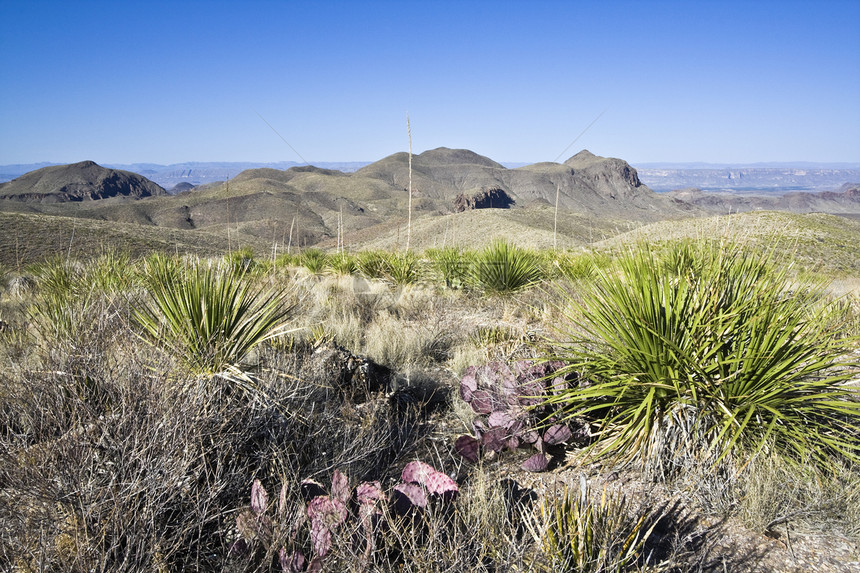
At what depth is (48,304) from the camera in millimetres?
5555

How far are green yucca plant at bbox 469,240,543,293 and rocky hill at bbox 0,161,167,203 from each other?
185614 millimetres

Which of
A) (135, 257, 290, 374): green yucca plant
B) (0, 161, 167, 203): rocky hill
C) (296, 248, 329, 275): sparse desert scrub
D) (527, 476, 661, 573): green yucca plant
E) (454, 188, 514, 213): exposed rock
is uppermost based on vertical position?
(0, 161, 167, 203): rocky hill

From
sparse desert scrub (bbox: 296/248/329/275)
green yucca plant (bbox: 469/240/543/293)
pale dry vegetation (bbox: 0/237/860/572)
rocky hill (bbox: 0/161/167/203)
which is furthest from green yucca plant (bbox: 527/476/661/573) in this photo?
rocky hill (bbox: 0/161/167/203)

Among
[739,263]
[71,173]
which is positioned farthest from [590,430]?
[71,173]

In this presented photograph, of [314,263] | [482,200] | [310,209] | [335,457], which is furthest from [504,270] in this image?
[482,200]

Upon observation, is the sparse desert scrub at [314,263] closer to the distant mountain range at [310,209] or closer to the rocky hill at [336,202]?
the distant mountain range at [310,209]

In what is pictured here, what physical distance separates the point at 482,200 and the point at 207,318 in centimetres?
13925

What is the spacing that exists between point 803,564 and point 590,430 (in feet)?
3.99

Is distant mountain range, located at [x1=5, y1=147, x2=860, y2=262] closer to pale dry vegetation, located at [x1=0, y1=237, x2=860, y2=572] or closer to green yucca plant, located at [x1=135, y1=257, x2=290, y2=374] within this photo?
green yucca plant, located at [x1=135, y1=257, x2=290, y2=374]

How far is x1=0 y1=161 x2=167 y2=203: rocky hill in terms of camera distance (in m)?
155

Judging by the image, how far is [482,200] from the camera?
13950 cm

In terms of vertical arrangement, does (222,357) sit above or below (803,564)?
above

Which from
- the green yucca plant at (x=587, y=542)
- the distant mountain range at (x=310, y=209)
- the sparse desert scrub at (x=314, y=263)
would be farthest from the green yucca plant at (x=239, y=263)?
the distant mountain range at (x=310, y=209)

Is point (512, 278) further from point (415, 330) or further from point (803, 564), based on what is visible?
point (803, 564)
